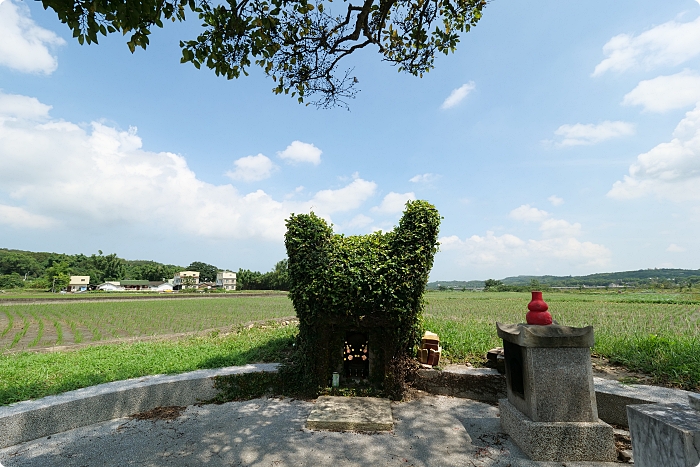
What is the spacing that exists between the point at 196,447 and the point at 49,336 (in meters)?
14.8

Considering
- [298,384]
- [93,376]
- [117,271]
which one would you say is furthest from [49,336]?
[117,271]

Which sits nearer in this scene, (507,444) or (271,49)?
(507,444)

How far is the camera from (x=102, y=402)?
529cm

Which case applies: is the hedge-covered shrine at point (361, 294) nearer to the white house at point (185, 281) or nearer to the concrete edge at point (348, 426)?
the concrete edge at point (348, 426)

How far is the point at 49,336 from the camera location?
47.0 feet

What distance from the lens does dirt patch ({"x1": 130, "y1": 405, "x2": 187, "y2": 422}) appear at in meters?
5.38

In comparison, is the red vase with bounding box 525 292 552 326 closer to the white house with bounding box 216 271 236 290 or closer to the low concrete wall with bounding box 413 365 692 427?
the low concrete wall with bounding box 413 365 692 427

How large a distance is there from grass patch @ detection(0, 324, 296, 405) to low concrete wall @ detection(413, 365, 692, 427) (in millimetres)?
3493

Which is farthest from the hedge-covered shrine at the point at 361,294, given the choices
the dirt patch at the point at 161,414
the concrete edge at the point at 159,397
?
the dirt patch at the point at 161,414

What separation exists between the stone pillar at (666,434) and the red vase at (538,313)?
185 cm

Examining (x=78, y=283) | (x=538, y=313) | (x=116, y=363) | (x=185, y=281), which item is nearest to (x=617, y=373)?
(x=538, y=313)

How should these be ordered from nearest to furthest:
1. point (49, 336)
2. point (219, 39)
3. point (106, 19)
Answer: point (106, 19) < point (219, 39) < point (49, 336)

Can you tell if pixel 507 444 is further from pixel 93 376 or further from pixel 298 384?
pixel 93 376

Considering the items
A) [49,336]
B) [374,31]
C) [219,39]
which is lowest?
[49,336]
